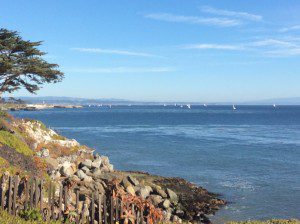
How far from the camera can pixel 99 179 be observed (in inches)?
1282

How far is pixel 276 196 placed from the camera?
34.2 metres

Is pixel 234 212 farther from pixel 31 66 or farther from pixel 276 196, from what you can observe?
pixel 31 66

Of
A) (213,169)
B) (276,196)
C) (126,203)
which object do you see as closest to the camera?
(126,203)

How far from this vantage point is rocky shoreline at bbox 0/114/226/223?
28.6 metres

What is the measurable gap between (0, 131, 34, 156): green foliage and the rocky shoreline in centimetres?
79

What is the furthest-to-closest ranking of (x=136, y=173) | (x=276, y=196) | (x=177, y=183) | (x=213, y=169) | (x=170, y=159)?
(x=170, y=159) < (x=213, y=169) < (x=136, y=173) < (x=177, y=183) < (x=276, y=196)

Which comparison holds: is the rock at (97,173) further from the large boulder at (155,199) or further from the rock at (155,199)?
Result: the rock at (155,199)

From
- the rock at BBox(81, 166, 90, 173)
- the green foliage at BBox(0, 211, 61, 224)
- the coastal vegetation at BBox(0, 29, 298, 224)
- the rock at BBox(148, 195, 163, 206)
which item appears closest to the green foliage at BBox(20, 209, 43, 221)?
the green foliage at BBox(0, 211, 61, 224)

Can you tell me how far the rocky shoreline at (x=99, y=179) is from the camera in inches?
1125

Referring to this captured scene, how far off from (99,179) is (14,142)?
7545 mm

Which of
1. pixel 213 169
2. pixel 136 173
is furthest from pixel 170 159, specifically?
pixel 136 173

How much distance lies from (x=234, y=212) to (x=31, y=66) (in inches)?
858

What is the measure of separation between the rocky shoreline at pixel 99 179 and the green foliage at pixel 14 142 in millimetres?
794

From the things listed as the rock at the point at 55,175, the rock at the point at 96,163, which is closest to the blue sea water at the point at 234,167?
the rock at the point at 96,163
